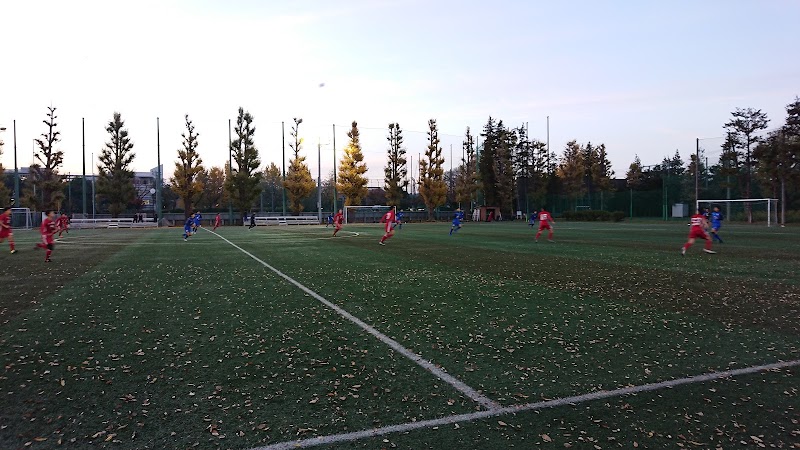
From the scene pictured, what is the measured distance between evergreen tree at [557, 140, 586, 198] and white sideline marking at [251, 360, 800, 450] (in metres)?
69.7

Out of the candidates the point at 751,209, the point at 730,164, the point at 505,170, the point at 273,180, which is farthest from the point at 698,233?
the point at 273,180

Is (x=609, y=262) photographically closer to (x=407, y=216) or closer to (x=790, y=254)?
(x=790, y=254)

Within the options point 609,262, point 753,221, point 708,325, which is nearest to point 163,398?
point 708,325

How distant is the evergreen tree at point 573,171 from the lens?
73938 mm

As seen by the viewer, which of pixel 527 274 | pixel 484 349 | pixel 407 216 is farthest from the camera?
pixel 407 216

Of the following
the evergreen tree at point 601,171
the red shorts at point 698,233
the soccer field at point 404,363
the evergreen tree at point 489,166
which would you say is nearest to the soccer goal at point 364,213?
the evergreen tree at point 489,166

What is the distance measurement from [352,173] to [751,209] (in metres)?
43.8

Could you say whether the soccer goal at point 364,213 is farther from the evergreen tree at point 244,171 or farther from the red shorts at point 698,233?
the red shorts at point 698,233

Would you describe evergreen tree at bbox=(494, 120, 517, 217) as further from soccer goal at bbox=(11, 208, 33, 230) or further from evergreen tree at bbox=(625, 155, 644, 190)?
soccer goal at bbox=(11, 208, 33, 230)

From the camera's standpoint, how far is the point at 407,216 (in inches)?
2729

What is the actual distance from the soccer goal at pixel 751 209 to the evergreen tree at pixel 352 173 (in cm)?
3927

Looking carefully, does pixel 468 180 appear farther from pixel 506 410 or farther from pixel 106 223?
pixel 506 410

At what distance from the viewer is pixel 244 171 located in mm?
60938

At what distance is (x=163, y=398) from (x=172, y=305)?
15.6ft
